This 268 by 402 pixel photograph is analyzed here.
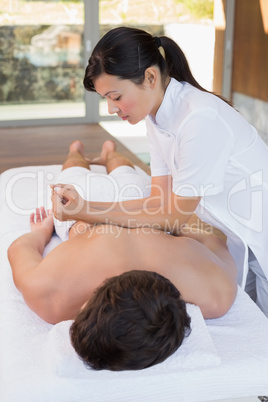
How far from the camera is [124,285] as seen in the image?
4.01 ft

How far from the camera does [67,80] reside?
5.89 m

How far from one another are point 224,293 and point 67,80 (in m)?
4.80

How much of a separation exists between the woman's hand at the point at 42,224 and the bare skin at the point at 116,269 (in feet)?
1.18

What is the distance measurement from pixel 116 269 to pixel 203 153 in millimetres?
401

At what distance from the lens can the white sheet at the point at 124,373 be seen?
122cm

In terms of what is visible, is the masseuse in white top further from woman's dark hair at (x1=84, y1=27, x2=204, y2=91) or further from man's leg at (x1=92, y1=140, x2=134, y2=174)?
man's leg at (x1=92, y1=140, x2=134, y2=174)

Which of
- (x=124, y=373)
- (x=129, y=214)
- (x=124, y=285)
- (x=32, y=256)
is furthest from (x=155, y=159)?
(x=124, y=373)

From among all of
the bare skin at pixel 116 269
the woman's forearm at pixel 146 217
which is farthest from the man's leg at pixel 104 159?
the bare skin at pixel 116 269

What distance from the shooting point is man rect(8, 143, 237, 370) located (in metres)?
1.17

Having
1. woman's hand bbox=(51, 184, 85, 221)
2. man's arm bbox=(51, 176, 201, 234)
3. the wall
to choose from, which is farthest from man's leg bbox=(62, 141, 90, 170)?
the wall

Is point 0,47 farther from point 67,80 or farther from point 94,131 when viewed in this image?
point 94,131

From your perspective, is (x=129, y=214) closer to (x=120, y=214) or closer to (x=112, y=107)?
(x=120, y=214)

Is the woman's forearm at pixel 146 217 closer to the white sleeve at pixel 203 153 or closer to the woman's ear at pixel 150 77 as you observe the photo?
the white sleeve at pixel 203 153

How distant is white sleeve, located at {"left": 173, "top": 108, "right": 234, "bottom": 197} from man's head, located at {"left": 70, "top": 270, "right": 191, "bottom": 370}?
37 cm
